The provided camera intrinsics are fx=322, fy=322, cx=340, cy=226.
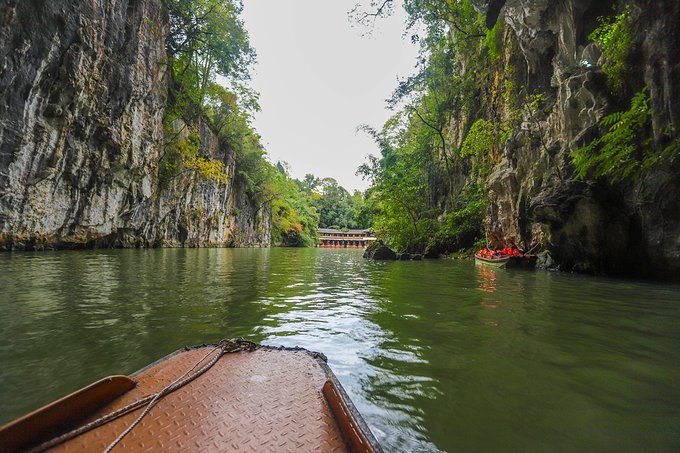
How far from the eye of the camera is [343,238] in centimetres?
6512

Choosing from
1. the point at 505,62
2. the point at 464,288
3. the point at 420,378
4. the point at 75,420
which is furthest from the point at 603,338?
the point at 505,62

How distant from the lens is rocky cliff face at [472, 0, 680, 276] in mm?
7312

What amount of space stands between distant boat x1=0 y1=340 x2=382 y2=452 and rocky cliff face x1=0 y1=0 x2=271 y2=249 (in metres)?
13.1

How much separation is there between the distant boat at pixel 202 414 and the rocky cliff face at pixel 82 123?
1310 centimetres

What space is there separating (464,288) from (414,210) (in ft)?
47.5

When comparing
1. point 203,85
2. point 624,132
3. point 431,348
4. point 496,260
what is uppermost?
point 203,85

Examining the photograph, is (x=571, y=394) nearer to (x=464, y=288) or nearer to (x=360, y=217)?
(x=464, y=288)

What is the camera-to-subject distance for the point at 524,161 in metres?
13.5

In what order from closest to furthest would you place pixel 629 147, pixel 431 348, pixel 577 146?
1. pixel 431 348
2. pixel 629 147
3. pixel 577 146

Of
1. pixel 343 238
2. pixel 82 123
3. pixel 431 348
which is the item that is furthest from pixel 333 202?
pixel 431 348

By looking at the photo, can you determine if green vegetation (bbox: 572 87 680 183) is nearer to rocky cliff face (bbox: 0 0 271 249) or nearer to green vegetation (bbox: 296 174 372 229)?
rocky cliff face (bbox: 0 0 271 249)

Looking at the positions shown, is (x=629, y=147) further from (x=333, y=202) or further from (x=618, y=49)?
(x=333, y=202)

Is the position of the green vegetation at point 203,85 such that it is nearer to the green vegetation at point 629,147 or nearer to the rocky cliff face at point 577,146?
the rocky cliff face at point 577,146

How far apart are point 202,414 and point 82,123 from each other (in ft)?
53.8
